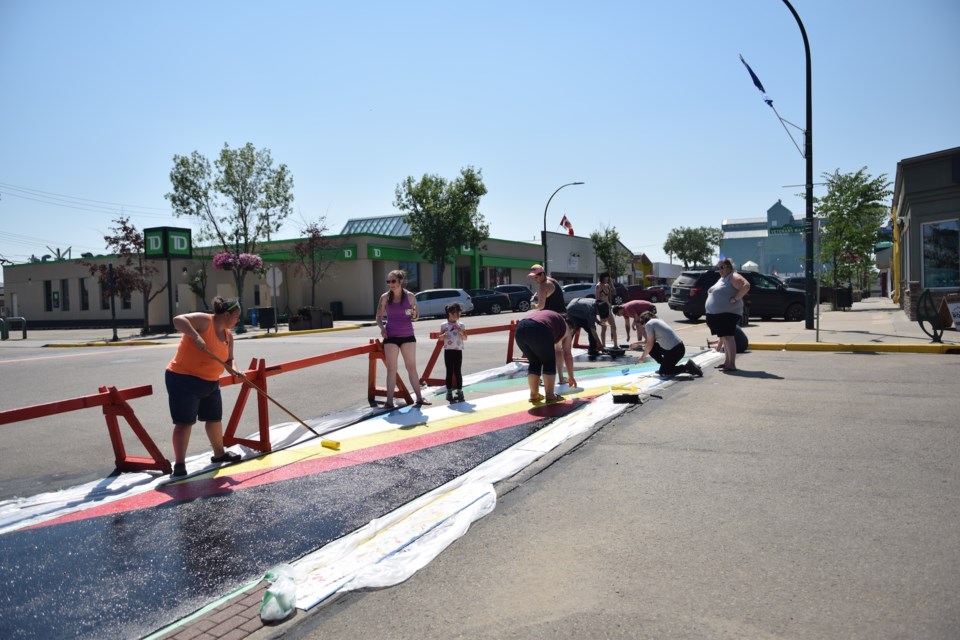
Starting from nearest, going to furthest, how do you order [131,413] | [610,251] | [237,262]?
[131,413], [237,262], [610,251]

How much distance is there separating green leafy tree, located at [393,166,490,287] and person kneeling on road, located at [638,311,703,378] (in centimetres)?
3266

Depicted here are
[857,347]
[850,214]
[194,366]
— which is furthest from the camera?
[850,214]

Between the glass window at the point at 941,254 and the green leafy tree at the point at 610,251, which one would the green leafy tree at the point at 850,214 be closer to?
the glass window at the point at 941,254

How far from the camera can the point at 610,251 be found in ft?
229

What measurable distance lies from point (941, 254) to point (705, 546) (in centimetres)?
1857

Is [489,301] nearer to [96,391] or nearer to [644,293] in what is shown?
[644,293]

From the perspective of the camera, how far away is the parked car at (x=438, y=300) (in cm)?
3278

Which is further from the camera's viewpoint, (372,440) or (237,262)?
(237,262)

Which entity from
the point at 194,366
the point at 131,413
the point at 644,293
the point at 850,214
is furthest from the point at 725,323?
the point at 644,293

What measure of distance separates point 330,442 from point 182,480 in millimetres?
1337

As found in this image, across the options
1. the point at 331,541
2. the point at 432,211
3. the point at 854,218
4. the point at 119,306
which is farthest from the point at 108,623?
the point at 119,306

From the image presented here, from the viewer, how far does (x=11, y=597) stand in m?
3.41

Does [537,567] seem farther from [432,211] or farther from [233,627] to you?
[432,211]

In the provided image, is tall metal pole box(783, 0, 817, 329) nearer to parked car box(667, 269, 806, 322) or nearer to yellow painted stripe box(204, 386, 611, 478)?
parked car box(667, 269, 806, 322)
